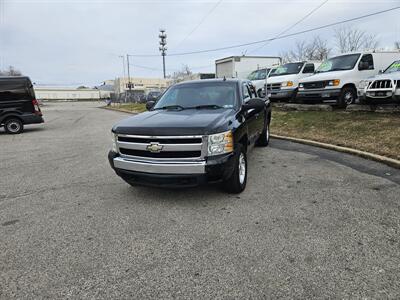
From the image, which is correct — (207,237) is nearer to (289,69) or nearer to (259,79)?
(289,69)

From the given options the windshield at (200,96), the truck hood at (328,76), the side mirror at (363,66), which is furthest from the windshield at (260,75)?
the windshield at (200,96)

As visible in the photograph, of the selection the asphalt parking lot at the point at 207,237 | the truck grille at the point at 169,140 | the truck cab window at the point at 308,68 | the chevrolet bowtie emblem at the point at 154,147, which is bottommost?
the asphalt parking lot at the point at 207,237

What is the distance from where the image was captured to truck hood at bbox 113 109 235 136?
3885mm

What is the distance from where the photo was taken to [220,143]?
3969 millimetres

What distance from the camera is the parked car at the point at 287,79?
14117 mm

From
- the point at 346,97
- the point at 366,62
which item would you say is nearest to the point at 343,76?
the point at 346,97

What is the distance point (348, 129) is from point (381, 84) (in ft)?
6.78

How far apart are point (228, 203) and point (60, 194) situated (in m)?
2.73

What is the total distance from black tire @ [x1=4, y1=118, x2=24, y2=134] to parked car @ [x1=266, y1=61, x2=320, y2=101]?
36.8 ft

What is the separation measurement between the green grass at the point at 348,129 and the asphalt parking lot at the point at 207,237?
1228 millimetres

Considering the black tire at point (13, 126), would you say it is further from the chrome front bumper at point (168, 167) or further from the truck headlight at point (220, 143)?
the truck headlight at point (220, 143)

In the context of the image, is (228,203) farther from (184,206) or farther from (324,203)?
(324,203)

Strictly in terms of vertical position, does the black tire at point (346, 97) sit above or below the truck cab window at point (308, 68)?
below

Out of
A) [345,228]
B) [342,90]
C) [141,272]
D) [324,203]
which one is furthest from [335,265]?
[342,90]
